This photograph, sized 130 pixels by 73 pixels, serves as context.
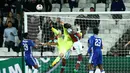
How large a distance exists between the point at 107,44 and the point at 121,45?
0.42m

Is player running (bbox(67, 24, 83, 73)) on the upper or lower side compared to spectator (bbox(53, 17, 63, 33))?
lower

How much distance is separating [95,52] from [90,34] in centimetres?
68

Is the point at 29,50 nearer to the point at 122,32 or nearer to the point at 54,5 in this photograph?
the point at 122,32

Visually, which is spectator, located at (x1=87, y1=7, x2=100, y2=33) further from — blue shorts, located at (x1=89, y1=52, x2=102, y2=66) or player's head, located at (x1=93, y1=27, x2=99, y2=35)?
blue shorts, located at (x1=89, y1=52, x2=102, y2=66)

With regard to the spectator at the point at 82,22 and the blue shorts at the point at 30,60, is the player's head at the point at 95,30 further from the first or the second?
the blue shorts at the point at 30,60

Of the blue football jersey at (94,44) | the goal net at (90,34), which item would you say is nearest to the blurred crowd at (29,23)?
the goal net at (90,34)

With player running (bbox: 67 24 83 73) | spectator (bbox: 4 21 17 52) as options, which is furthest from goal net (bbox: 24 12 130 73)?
spectator (bbox: 4 21 17 52)

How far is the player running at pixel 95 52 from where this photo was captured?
43.9ft

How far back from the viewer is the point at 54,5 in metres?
19.2

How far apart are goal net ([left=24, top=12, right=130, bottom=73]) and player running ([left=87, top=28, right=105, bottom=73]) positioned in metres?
0.32

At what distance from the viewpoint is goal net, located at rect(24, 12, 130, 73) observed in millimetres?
13820

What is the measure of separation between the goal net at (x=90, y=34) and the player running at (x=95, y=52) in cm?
32

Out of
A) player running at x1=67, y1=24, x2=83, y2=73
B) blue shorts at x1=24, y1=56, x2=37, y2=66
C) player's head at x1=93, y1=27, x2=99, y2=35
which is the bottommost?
blue shorts at x1=24, y1=56, x2=37, y2=66

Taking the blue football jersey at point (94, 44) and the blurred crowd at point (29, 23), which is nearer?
the blue football jersey at point (94, 44)
